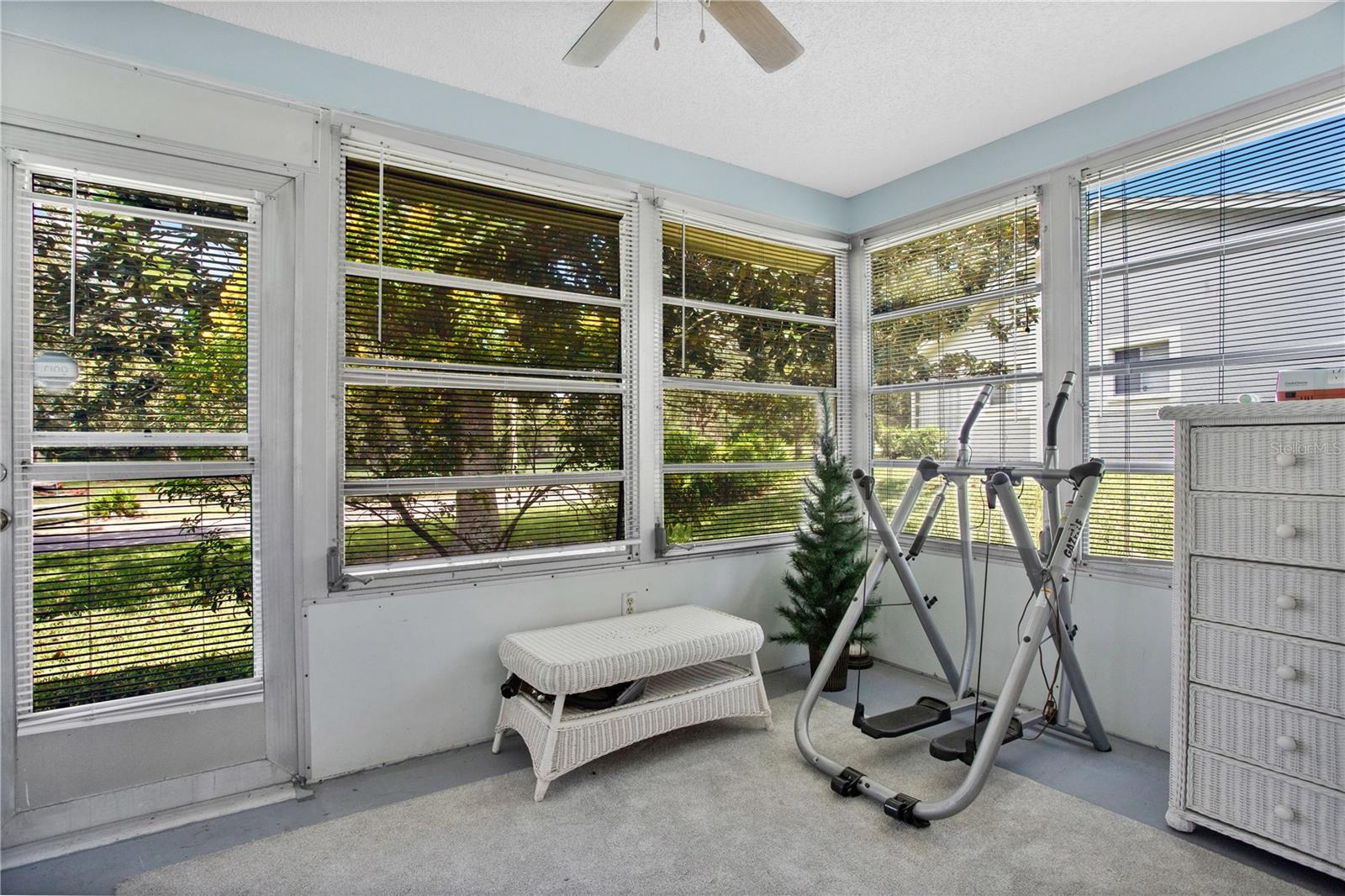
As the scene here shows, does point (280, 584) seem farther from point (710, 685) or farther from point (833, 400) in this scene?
point (833, 400)

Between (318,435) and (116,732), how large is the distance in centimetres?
112

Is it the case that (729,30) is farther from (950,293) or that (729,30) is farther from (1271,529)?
(950,293)

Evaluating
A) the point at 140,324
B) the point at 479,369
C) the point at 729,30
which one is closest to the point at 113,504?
the point at 140,324

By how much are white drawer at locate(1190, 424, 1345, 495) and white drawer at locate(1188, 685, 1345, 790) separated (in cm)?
61

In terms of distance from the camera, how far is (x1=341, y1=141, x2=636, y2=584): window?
2717 millimetres

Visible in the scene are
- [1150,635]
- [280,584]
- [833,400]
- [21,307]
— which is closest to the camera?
[21,307]

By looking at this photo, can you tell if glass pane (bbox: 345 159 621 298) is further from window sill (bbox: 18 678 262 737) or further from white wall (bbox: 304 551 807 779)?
window sill (bbox: 18 678 262 737)

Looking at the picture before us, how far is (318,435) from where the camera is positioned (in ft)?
8.50

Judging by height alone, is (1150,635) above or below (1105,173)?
below

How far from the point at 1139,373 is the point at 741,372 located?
177 cm

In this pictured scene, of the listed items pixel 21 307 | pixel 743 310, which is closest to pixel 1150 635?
pixel 743 310

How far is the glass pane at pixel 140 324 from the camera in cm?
222

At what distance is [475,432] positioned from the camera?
9.59 feet

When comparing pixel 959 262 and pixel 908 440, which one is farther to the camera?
pixel 908 440
